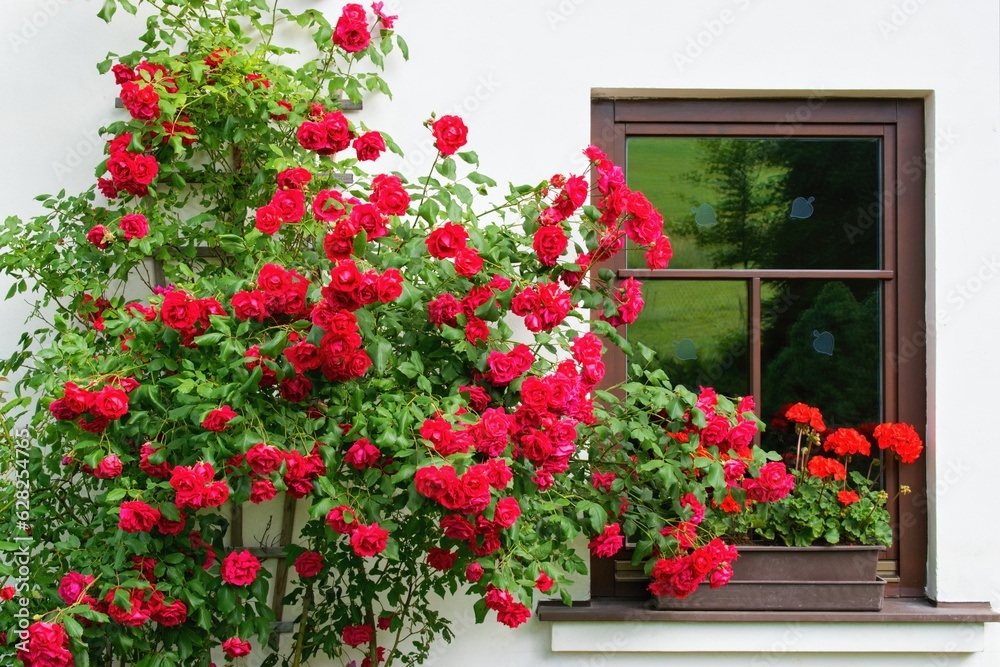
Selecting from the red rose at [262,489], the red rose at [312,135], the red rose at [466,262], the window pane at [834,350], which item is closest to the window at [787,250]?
the window pane at [834,350]

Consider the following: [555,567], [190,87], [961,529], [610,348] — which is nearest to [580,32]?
[610,348]

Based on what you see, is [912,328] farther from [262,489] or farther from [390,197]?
[262,489]

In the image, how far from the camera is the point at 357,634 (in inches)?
102

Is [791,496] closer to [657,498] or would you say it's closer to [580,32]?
[657,498]

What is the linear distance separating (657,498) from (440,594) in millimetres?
653

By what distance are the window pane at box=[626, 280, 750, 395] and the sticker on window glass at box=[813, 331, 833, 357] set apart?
0.72 feet

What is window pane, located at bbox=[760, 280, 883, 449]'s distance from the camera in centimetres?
295

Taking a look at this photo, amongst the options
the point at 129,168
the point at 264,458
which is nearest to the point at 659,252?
the point at 264,458

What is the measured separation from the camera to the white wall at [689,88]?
2826mm

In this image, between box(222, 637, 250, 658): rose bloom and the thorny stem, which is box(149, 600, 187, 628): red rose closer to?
box(222, 637, 250, 658): rose bloom

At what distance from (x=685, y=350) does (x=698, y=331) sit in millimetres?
71

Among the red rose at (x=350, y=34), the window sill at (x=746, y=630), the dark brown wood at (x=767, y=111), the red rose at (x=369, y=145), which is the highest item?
the red rose at (x=350, y=34)

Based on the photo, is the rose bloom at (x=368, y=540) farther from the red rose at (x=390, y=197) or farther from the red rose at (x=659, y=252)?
the red rose at (x=659, y=252)

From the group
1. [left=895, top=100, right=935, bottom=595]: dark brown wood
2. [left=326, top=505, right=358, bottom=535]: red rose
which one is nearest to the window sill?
[left=895, top=100, right=935, bottom=595]: dark brown wood
